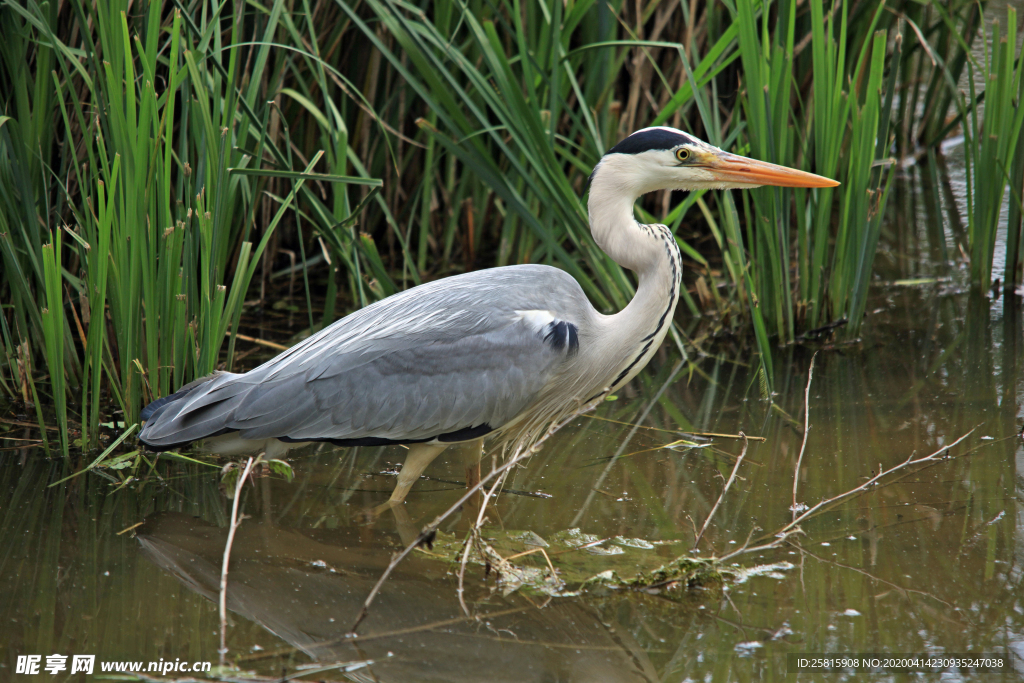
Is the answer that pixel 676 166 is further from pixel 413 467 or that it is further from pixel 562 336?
pixel 413 467

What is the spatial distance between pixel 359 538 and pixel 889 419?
7.19 ft

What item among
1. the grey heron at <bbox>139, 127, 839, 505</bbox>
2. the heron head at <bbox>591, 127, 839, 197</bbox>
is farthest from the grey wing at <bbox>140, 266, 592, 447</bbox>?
the heron head at <bbox>591, 127, 839, 197</bbox>

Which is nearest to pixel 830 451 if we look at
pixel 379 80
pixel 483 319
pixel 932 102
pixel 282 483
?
pixel 483 319

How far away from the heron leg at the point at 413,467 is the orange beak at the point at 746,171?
1419mm

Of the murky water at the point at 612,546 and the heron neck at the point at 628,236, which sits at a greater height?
the heron neck at the point at 628,236

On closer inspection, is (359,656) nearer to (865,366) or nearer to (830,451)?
(830,451)

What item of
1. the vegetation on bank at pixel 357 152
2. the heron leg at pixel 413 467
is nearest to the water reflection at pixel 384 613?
the heron leg at pixel 413 467

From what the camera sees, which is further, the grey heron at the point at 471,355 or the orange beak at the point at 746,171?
the orange beak at the point at 746,171

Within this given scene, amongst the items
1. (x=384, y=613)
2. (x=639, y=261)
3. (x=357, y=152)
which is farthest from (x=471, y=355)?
(x=357, y=152)

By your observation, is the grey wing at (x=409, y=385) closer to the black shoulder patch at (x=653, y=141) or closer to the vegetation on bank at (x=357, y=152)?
the vegetation on bank at (x=357, y=152)

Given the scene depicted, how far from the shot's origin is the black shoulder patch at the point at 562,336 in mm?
3295

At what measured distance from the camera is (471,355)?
329cm

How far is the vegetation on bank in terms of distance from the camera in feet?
11.0

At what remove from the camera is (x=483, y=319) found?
3311mm
